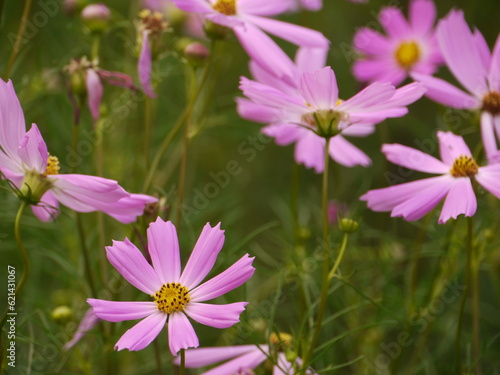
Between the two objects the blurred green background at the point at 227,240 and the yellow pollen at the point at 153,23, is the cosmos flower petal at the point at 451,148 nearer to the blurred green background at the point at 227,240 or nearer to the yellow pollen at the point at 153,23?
the blurred green background at the point at 227,240

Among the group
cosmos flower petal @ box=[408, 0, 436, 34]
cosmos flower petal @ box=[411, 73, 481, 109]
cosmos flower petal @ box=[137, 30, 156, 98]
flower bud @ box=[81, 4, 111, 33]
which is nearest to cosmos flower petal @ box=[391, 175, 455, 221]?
cosmos flower petal @ box=[411, 73, 481, 109]

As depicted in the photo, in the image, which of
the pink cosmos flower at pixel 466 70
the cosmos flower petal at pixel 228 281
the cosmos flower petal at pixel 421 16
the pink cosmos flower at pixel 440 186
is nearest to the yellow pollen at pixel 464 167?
the pink cosmos flower at pixel 440 186

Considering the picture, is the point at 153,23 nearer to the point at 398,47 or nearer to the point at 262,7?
the point at 262,7

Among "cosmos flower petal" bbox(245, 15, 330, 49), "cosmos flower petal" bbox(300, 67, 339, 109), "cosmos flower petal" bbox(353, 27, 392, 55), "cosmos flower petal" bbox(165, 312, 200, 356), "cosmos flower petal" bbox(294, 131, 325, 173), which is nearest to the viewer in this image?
"cosmos flower petal" bbox(165, 312, 200, 356)

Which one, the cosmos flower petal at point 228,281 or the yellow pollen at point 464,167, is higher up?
the yellow pollen at point 464,167

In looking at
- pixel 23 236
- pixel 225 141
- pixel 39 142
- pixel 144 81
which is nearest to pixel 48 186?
pixel 39 142

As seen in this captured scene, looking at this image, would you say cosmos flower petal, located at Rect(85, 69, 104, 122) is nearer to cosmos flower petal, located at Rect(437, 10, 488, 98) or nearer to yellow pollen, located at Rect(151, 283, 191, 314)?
yellow pollen, located at Rect(151, 283, 191, 314)

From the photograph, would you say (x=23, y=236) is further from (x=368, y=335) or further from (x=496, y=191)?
(x=496, y=191)
